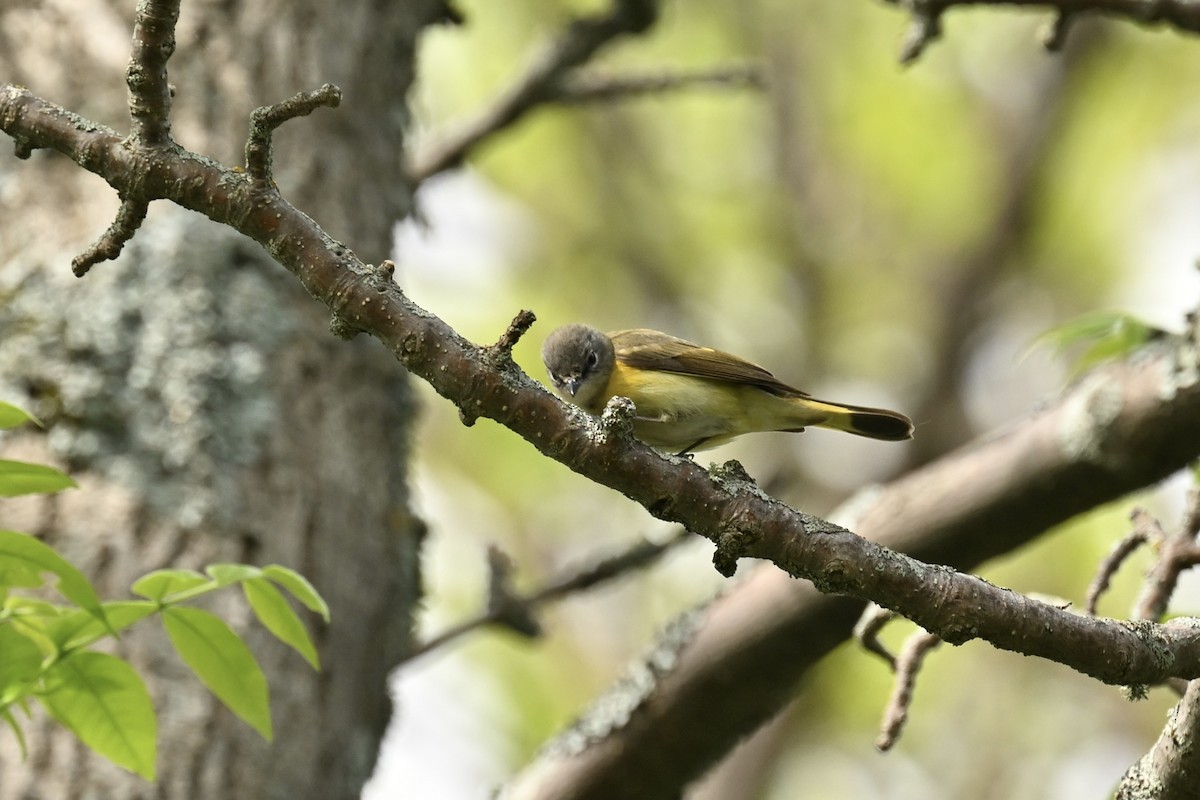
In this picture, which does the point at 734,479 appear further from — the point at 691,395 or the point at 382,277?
the point at 691,395

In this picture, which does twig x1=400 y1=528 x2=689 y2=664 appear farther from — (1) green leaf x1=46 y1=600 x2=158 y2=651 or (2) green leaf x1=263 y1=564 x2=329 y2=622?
(1) green leaf x1=46 y1=600 x2=158 y2=651

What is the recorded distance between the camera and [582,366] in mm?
4559

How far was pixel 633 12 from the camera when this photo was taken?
5.01 metres

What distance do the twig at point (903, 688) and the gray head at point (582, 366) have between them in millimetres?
1915

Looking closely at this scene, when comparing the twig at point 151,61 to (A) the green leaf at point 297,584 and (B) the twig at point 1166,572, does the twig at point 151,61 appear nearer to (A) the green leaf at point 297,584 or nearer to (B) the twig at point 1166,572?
(A) the green leaf at point 297,584

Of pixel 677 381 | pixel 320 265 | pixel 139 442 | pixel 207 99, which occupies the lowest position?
pixel 320 265

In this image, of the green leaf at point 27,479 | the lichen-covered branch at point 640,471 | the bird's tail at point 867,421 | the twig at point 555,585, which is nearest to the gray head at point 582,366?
the twig at point 555,585

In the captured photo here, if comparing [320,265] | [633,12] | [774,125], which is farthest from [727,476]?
[774,125]

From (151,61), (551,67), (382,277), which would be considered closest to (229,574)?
(382,277)

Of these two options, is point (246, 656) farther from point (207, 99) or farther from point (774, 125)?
point (774, 125)

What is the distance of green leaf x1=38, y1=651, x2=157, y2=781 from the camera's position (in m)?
2.15

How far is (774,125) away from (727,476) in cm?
836

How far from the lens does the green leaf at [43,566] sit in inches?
77.5

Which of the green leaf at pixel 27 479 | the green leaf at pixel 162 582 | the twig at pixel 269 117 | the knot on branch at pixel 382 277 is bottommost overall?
the green leaf at pixel 162 582
